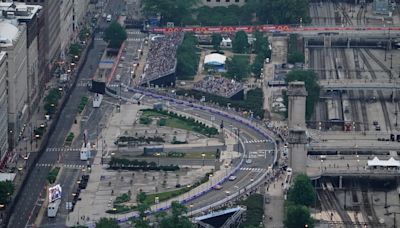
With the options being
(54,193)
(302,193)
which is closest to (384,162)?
(302,193)

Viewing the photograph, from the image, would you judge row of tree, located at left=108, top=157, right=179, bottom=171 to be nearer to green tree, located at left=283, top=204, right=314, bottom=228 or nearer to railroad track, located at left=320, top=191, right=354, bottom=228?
railroad track, located at left=320, top=191, right=354, bottom=228

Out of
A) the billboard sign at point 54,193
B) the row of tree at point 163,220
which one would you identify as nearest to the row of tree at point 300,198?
the row of tree at point 163,220

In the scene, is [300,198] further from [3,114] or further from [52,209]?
[3,114]

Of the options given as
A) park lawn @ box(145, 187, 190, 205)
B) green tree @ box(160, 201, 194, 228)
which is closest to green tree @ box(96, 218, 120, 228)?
green tree @ box(160, 201, 194, 228)

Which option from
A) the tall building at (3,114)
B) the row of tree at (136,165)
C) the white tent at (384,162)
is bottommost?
the row of tree at (136,165)

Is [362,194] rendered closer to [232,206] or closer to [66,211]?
[232,206]

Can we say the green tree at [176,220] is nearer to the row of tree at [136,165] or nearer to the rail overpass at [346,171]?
the row of tree at [136,165]
